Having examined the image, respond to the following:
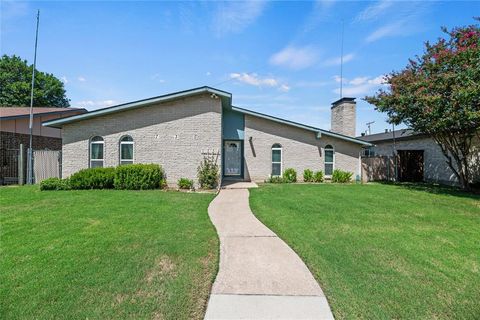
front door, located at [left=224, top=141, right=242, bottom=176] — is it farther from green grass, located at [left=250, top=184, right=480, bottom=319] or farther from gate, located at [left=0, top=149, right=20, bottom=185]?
gate, located at [left=0, top=149, right=20, bottom=185]

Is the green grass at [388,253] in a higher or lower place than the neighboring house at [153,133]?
lower

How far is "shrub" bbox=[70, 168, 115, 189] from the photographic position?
36.2 feet

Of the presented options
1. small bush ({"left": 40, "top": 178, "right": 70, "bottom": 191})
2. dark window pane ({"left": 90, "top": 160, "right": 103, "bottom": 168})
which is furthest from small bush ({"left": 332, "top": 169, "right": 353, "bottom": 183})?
small bush ({"left": 40, "top": 178, "right": 70, "bottom": 191})

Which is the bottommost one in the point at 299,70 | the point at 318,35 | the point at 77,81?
the point at 77,81

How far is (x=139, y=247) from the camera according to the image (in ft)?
14.5

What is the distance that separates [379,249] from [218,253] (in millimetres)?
2906

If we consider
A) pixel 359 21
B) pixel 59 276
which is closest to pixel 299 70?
pixel 359 21

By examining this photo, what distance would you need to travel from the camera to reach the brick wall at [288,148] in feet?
49.4

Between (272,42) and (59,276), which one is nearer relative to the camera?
(59,276)

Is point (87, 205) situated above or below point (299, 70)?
below

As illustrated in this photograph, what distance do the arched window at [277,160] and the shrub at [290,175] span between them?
0.45m

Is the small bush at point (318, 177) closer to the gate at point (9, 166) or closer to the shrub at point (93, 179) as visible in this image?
the shrub at point (93, 179)

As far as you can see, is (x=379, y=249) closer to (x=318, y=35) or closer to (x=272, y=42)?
(x=318, y=35)

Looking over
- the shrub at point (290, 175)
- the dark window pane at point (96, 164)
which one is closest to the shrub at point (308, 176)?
the shrub at point (290, 175)
